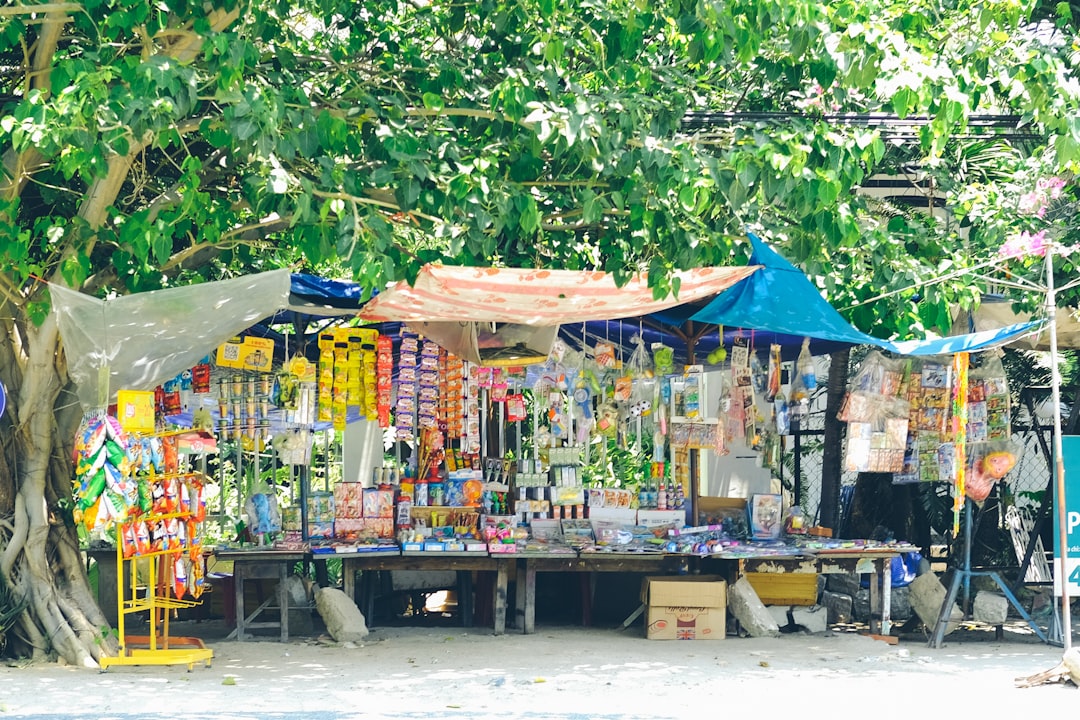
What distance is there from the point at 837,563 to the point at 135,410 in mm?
4594

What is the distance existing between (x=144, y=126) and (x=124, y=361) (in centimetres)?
159

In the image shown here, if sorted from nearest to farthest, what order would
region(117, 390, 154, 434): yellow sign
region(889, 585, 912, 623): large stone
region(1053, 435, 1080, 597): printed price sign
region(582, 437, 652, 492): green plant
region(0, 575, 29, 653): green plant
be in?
region(117, 390, 154, 434): yellow sign < region(0, 575, 29, 653): green plant < region(1053, 435, 1080, 597): printed price sign < region(889, 585, 912, 623): large stone < region(582, 437, 652, 492): green plant

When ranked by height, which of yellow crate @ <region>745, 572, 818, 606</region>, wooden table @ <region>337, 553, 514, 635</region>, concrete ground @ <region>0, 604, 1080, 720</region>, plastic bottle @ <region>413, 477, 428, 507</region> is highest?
plastic bottle @ <region>413, 477, 428, 507</region>

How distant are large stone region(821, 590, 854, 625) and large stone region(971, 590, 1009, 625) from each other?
1.04 metres

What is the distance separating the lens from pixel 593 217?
673 cm

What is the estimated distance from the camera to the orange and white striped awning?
7051 mm

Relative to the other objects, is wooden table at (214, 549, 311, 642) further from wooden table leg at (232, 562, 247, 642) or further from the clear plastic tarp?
the clear plastic tarp

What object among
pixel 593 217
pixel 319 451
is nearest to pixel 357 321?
pixel 593 217

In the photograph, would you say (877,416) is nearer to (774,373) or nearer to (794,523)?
(774,373)

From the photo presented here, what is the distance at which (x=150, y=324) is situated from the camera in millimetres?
6926

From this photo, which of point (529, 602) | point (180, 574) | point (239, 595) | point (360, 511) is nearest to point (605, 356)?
point (529, 602)

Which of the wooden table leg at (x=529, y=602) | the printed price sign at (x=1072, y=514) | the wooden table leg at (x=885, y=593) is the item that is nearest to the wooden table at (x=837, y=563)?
the wooden table leg at (x=885, y=593)

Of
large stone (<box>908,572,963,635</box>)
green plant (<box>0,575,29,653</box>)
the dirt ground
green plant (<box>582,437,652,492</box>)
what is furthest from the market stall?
green plant (<box>582,437,652,492</box>)

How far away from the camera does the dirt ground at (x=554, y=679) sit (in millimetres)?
6371
